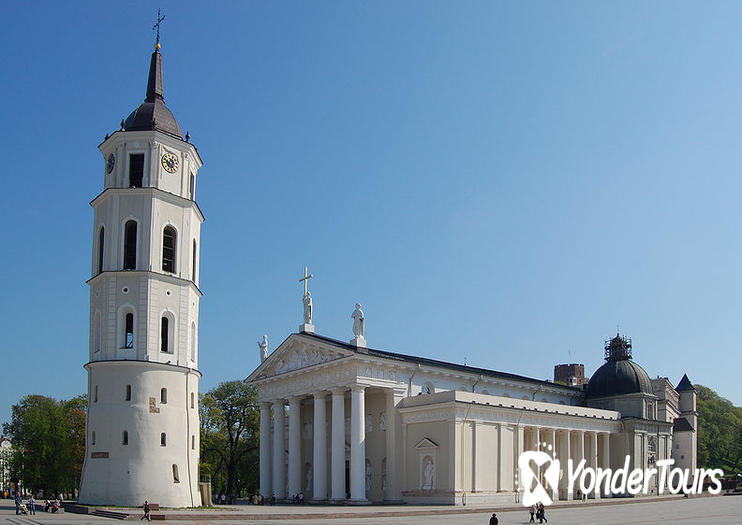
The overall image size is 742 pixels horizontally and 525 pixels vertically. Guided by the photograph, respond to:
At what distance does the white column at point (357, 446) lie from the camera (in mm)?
50250

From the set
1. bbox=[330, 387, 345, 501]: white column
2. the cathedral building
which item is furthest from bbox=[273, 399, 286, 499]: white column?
bbox=[330, 387, 345, 501]: white column

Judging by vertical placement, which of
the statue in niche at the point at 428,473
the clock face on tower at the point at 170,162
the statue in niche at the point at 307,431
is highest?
the clock face on tower at the point at 170,162

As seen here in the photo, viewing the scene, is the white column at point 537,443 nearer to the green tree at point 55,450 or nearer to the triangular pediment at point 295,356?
the triangular pediment at point 295,356

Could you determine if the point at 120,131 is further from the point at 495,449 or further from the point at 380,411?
the point at 495,449

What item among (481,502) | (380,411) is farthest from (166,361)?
(481,502)

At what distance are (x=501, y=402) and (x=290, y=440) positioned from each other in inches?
647

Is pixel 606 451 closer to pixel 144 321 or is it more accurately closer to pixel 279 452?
pixel 279 452

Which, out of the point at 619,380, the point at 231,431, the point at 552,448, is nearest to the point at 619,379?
the point at 619,380

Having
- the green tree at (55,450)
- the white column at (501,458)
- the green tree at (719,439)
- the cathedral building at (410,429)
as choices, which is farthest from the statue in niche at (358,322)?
the green tree at (719,439)

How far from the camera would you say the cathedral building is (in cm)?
4962

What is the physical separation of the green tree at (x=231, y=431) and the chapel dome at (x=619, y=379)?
33176mm

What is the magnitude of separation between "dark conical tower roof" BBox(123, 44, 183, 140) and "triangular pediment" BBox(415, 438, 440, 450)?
24.6 meters

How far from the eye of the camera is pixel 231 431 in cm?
7831

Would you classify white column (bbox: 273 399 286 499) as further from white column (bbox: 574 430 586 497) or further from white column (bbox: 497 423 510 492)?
white column (bbox: 574 430 586 497)
